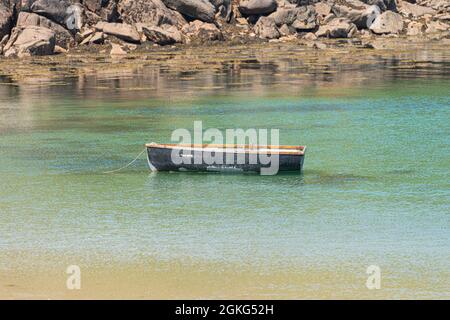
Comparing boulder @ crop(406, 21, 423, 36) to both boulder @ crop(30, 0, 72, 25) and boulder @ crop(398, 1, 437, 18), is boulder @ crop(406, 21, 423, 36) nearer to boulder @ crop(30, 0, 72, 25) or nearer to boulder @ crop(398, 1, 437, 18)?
boulder @ crop(398, 1, 437, 18)

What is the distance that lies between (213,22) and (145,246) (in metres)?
71.4

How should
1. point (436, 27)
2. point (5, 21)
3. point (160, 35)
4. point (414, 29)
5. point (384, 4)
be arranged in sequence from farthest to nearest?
point (384, 4)
point (436, 27)
point (414, 29)
point (160, 35)
point (5, 21)

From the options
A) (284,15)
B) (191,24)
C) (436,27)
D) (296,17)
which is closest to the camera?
(191,24)

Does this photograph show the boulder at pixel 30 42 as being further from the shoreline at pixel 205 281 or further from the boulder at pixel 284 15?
the shoreline at pixel 205 281

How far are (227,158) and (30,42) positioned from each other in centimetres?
4928

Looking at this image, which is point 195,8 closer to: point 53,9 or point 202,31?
point 202,31

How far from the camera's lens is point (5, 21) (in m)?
80.7

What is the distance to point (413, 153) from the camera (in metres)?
36.3

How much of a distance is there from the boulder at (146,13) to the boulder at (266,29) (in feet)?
30.0

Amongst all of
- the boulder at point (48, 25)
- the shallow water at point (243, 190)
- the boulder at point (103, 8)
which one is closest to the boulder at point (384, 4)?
the boulder at point (103, 8)

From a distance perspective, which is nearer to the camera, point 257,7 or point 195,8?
point 195,8

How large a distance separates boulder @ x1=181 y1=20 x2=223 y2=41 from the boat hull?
58.1 meters

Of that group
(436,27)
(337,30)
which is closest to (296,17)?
(337,30)
